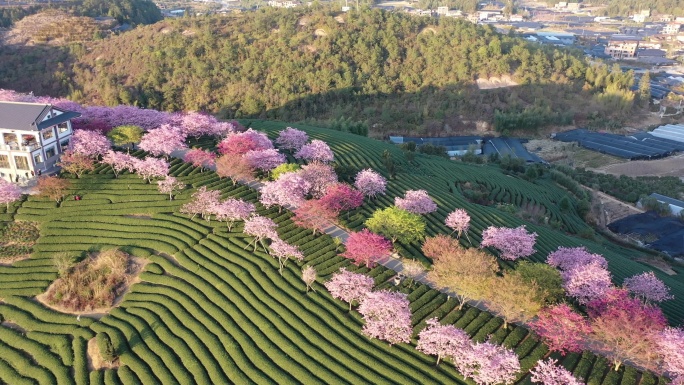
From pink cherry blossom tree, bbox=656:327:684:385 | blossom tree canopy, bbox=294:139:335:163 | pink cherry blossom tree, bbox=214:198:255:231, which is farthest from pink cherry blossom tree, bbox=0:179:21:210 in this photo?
pink cherry blossom tree, bbox=656:327:684:385

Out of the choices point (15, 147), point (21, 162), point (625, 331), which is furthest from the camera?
point (21, 162)

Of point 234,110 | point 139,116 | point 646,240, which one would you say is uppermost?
point 139,116

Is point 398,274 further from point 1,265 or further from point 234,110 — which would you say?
point 234,110

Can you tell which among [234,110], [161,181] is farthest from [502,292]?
[234,110]

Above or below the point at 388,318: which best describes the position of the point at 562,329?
below

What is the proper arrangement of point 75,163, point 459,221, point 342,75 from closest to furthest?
1. point 459,221
2. point 75,163
3. point 342,75

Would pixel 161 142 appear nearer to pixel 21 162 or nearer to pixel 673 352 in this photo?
pixel 21 162

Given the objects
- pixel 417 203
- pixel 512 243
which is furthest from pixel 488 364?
pixel 417 203
